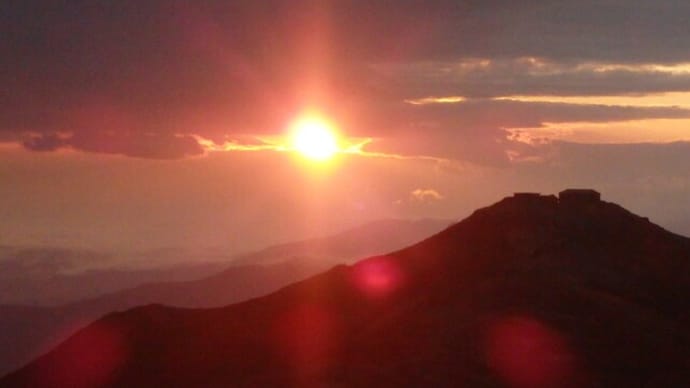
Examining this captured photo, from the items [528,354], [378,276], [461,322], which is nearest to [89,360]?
[378,276]

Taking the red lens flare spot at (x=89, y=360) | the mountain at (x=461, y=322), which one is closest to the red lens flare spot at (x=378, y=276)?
the mountain at (x=461, y=322)

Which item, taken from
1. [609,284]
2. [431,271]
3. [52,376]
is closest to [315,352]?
[431,271]

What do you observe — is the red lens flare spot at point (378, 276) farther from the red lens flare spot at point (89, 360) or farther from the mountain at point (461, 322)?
the red lens flare spot at point (89, 360)

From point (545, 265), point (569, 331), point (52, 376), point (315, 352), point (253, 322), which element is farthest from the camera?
point (52, 376)

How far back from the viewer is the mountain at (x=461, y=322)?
52.6 m

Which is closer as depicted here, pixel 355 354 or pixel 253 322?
pixel 355 354

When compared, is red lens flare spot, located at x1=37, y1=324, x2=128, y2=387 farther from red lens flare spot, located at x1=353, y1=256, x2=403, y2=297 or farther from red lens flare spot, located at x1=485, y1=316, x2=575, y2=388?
red lens flare spot, located at x1=485, y1=316, x2=575, y2=388

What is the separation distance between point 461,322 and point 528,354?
16.3 feet

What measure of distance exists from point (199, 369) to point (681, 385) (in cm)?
2831

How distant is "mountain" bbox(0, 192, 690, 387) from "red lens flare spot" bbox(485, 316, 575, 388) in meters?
0.10

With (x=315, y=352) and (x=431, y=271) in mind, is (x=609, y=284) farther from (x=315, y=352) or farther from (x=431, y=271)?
(x=315, y=352)

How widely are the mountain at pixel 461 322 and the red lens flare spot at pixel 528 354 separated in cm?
10

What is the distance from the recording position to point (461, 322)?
187 feet

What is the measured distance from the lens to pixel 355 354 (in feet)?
186
